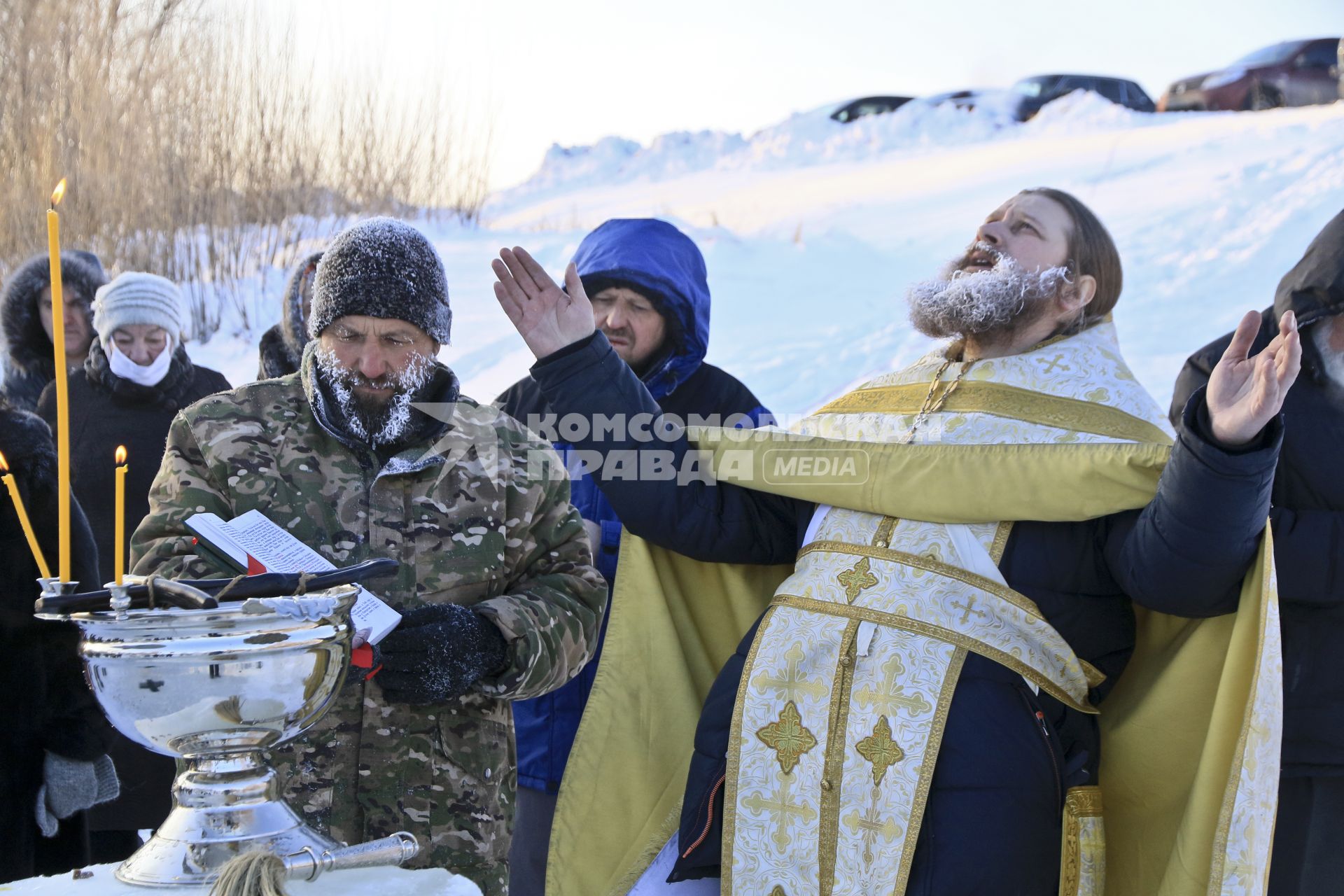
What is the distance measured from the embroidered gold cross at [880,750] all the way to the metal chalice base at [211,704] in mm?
1205

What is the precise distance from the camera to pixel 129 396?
417cm

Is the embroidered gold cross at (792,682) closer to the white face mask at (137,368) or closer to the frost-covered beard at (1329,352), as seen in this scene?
the frost-covered beard at (1329,352)

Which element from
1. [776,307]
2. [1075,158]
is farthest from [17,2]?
[1075,158]

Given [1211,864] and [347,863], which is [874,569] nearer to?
[1211,864]

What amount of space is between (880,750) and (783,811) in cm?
23

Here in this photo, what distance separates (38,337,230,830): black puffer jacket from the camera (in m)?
3.96

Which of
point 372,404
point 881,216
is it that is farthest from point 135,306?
point 881,216

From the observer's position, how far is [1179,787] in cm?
246

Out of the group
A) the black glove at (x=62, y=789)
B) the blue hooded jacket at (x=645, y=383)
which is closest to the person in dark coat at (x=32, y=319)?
the blue hooded jacket at (x=645, y=383)

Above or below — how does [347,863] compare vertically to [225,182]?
below

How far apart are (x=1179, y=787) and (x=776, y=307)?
7.91 metres

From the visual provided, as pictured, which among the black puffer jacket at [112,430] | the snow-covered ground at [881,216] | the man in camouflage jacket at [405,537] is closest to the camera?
the man in camouflage jacket at [405,537]

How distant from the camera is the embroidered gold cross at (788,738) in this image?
2430mm

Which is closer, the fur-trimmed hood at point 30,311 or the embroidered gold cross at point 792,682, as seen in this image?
the embroidered gold cross at point 792,682
